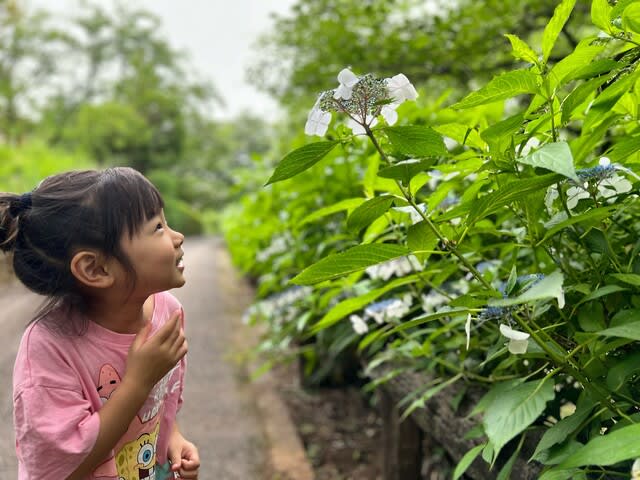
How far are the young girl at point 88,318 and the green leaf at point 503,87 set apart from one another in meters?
0.62

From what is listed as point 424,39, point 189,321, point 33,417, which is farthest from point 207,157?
point 33,417

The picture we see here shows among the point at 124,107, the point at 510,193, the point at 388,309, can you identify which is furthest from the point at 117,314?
the point at 124,107

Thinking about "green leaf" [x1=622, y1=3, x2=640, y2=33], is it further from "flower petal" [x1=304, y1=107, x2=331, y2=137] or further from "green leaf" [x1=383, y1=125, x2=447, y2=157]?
"flower petal" [x1=304, y1=107, x2=331, y2=137]

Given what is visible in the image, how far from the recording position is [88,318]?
1186 mm

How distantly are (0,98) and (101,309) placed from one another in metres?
25.0

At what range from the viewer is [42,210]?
3.68 ft

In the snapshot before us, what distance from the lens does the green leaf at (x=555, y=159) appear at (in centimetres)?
68

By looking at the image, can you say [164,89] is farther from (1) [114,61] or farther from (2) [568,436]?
(2) [568,436]

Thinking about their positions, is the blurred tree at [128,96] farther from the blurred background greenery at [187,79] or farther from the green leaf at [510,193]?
the green leaf at [510,193]

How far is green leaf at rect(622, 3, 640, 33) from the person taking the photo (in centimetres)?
78

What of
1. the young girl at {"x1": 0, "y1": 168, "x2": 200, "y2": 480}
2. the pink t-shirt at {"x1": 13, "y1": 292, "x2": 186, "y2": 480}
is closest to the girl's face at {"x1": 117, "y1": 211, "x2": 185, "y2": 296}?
the young girl at {"x1": 0, "y1": 168, "x2": 200, "y2": 480}

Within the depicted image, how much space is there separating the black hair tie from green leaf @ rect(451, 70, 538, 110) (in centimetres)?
79

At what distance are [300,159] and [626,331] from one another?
481 millimetres

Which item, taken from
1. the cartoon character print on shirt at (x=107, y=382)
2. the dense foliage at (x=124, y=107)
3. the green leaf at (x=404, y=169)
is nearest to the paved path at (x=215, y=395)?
the cartoon character print on shirt at (x=107, y=382)
